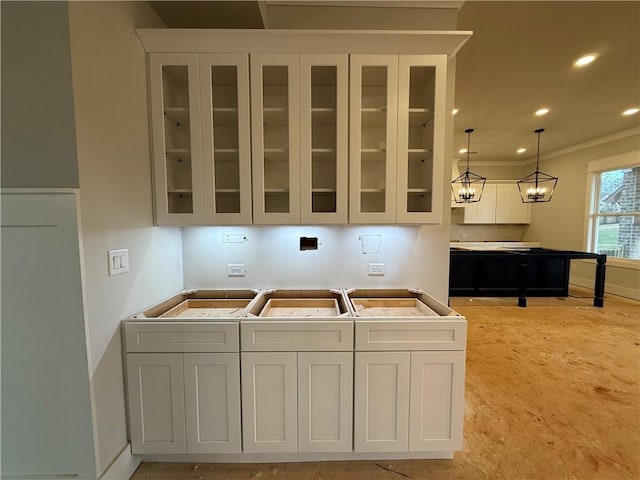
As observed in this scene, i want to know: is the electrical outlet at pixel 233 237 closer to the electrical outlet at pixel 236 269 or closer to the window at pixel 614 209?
the electrical outlet at pixel 236 269

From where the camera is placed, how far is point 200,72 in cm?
165

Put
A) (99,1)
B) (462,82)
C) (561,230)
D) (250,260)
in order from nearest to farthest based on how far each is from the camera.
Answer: (99,1) → (250,260) → (462,82) → (561,230)

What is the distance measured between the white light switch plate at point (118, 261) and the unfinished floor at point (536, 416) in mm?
1182

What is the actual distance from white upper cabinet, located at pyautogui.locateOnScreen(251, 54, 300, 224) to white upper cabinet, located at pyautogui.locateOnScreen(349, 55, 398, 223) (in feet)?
1.20

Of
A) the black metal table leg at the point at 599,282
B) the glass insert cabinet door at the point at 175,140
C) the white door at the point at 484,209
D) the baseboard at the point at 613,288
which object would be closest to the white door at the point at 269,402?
the glass insert cabinet door at the point at 175,140

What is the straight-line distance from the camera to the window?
187 inches

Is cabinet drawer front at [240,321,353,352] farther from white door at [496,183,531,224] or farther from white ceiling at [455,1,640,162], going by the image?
white door at [496,183,531,224]

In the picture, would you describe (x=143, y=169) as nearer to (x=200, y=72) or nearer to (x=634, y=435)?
(x=200, y=72)

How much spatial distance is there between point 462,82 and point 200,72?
3.04 meters

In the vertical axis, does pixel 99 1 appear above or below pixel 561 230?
above

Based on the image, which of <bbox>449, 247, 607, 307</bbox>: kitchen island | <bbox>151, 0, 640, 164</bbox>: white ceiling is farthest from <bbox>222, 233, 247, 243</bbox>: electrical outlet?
<bbox>449, 247, 607, 307</bbox>: kitchen island

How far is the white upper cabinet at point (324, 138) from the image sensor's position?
1672 mm

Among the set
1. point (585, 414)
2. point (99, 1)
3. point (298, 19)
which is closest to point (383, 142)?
point (298, 19)

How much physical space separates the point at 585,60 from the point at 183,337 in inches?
174
